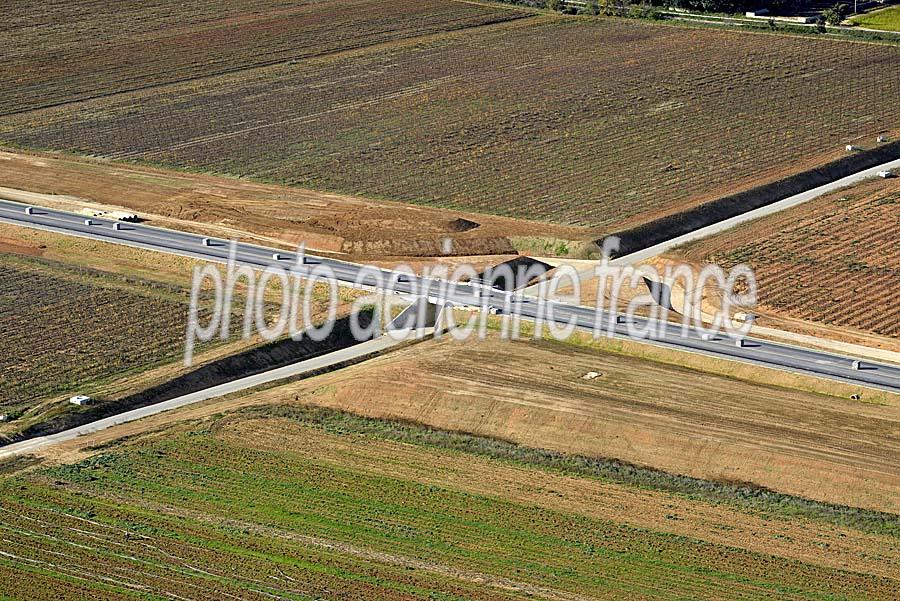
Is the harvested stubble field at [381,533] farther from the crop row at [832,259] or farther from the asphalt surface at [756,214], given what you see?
the asphalt surface at [756,214]

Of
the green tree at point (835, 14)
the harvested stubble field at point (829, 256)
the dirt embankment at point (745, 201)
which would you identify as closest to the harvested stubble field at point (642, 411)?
the harvested stubble field at point (829, 256)

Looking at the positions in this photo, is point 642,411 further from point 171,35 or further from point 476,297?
point 171,35

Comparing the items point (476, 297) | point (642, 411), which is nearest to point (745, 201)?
point (476, 297)

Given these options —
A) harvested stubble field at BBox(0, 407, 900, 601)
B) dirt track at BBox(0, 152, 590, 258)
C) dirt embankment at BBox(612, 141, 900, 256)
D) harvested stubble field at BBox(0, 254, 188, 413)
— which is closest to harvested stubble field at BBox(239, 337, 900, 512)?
harvested stubble field at BBox(0, 407, 900, 601)

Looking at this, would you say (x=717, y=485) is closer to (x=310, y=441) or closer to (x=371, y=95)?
(x=310, y=441)

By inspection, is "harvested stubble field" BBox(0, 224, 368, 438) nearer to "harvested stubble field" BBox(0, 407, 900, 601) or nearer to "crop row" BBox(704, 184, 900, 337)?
"harvested stubble field" BBox(0, 407, 900, 601)

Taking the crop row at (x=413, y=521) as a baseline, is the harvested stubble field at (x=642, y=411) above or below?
above

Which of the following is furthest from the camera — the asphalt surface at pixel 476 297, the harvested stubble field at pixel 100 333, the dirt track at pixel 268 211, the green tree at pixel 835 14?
the green tree at pixel 835 14
